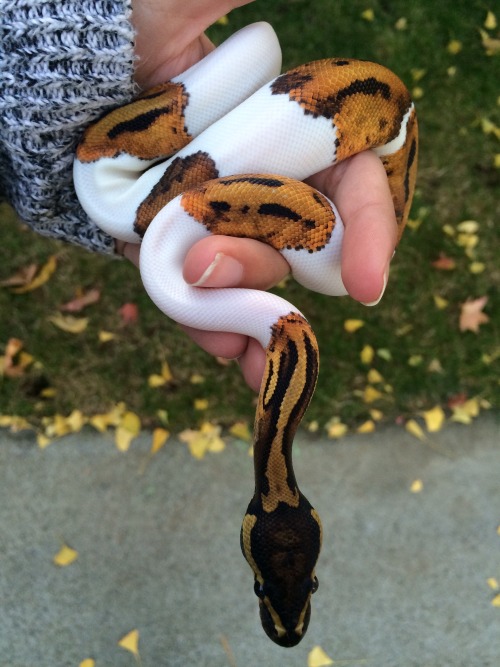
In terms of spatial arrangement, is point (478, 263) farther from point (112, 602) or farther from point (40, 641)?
point (40, 641)

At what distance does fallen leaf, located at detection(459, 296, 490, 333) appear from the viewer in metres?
5.12

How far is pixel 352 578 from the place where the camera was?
14.2 feet

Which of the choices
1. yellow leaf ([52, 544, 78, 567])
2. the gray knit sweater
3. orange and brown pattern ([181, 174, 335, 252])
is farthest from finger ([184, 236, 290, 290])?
yellow leaf ([52, 544, 78, 567])

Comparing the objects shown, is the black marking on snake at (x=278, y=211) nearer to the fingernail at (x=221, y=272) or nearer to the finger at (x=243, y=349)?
the fingernail at (x=221, y=272)

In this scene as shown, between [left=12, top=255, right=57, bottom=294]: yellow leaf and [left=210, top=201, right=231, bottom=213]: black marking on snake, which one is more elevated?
[left=210, top=201, right=231, bottom=213]: black marking on snake

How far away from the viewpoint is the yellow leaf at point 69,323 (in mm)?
4953

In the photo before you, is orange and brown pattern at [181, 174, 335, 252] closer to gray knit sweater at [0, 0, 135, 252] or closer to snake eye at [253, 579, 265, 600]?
gray knit sweater at [0, 0, 135, 252]

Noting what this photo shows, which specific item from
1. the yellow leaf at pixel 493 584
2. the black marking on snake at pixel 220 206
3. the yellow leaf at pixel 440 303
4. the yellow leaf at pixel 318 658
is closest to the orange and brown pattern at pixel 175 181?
the black marking on snake at pixel 220 206

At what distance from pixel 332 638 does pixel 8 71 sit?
3737 mm

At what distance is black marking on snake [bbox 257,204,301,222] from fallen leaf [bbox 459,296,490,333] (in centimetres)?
252

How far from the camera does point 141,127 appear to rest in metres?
3.37

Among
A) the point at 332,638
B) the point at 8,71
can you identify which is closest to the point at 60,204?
the point at 8,71

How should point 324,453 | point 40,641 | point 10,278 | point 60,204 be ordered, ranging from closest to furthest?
1. point 60,204
2. point 40,641
3. point 324,453
4. point 10,278

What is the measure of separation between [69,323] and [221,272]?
2.36m
